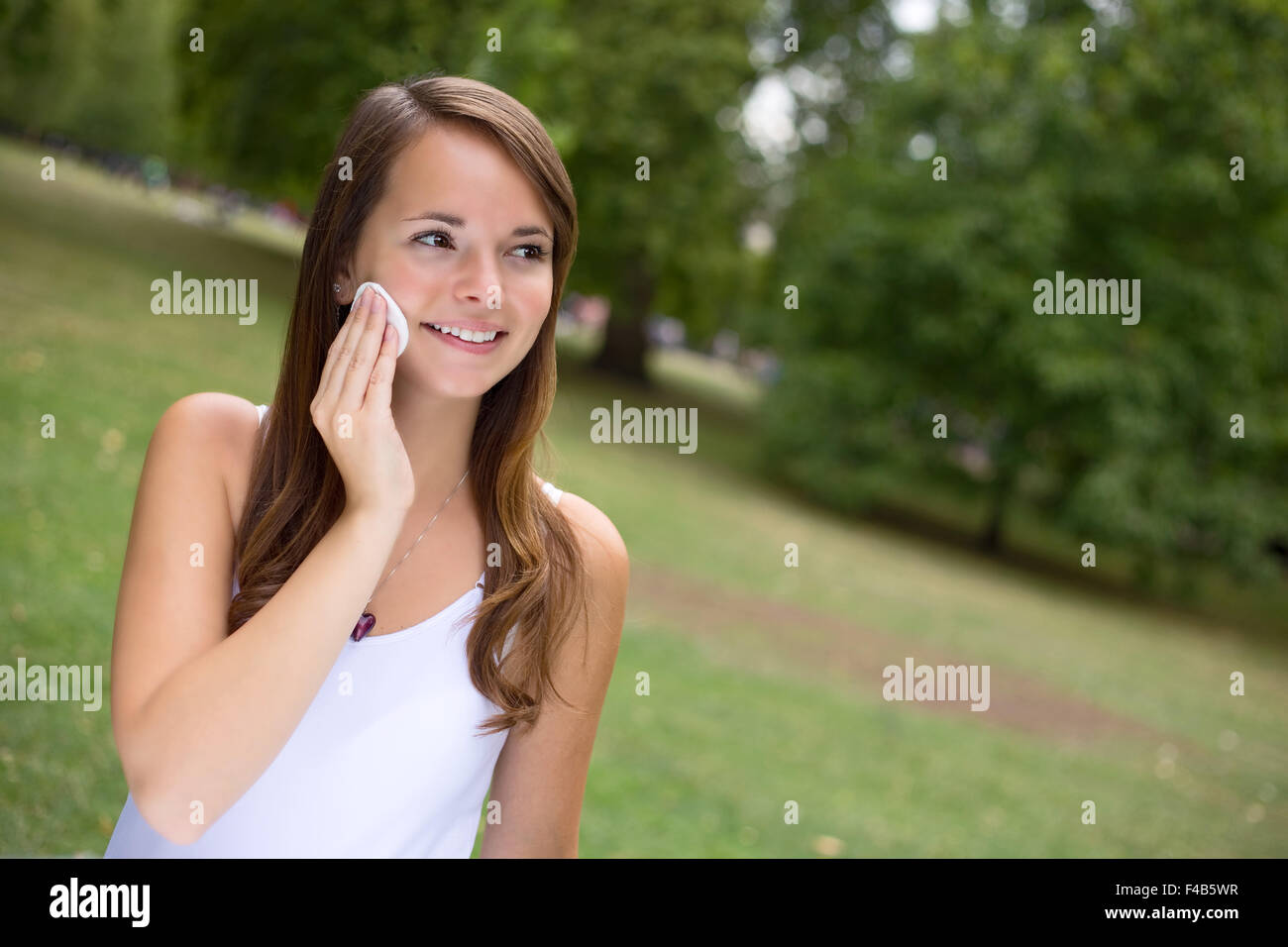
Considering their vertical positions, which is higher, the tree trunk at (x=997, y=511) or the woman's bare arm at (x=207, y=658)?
the tree trunk at (x=997, y=511)

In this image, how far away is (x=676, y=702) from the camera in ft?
30.4

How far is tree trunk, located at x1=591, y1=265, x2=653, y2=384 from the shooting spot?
31625 millimetres

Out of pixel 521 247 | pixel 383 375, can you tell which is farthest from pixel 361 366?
pixel 521 247

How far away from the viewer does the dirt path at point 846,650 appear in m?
11.2

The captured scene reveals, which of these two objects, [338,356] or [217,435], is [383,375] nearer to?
[338,356]

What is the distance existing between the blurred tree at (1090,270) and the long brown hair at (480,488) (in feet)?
61.3

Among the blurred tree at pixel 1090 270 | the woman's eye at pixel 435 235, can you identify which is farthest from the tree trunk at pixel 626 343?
the woman's eye at pixel 435 235

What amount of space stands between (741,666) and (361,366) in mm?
8948

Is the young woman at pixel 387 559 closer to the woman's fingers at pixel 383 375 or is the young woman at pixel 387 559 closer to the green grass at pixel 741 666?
the woman's fingers at pixel 383 375

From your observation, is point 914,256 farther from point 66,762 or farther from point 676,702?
point 66,762

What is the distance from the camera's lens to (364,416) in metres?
1.96

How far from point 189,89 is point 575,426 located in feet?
44.7

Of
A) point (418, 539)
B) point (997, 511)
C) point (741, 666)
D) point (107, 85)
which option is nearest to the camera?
point (418, 539)

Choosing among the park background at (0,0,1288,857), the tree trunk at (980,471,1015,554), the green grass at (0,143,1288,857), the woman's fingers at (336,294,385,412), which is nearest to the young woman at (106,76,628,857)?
the woman's fingers at (336,294,385,412)
